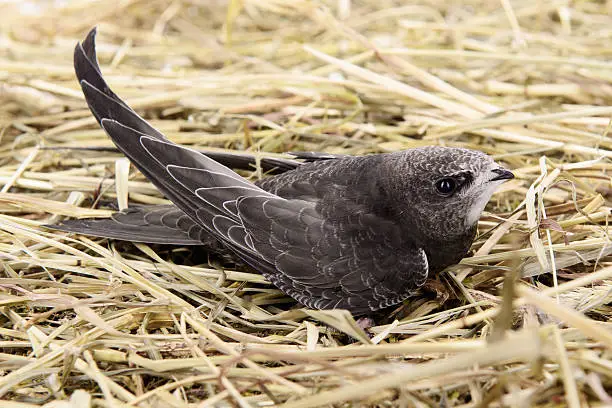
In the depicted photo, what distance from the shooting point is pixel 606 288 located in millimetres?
2309

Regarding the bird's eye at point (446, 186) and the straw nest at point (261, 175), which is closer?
the straw nest at point (261, 175)

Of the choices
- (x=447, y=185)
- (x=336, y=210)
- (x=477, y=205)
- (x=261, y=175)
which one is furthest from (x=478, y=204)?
(x=261, y=175)

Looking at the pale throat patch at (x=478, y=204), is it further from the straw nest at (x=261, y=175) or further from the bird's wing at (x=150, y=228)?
the bird's wing at (x=150, y=228)

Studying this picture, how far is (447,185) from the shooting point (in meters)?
2.36

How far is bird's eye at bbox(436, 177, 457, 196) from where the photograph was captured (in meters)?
2.35

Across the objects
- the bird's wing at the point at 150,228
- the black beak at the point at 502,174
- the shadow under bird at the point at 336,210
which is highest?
the black beak at the point at 502,174

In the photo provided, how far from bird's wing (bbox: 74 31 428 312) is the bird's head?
0.39 ft

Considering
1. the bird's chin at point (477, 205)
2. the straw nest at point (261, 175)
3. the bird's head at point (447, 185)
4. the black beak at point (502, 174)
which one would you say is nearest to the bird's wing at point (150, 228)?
the straw nest at point (261, 175)

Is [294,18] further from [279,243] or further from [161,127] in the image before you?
[279,243]

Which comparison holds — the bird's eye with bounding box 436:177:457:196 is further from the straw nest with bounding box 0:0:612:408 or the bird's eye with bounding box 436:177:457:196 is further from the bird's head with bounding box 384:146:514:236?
the straw nest with bounding box 0:0:612:408

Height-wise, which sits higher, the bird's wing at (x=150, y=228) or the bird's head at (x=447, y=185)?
the bird's head at (x=447, y=185)

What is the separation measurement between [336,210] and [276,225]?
0.23 metres

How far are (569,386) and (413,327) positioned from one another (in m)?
0.73

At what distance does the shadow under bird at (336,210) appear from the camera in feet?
7.83
